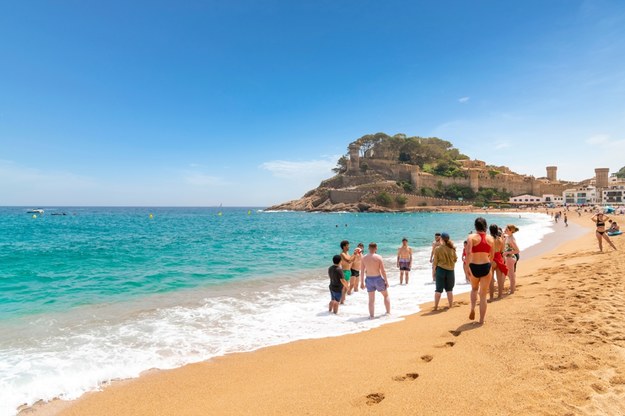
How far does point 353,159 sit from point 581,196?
59.0m

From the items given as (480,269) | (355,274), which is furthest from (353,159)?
(480,269)

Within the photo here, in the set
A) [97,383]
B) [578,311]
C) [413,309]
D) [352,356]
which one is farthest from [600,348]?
[97,383]

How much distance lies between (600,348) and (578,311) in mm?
1602

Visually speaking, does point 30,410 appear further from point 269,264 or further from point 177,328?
point 269,264

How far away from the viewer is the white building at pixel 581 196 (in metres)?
85.1

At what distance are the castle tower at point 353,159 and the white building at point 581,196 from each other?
2161 inches

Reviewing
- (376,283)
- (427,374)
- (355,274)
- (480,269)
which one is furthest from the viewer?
(355,274)

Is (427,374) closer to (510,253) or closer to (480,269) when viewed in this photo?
(480,269)

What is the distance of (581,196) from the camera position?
86.5 meters

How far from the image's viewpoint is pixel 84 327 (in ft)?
23.3

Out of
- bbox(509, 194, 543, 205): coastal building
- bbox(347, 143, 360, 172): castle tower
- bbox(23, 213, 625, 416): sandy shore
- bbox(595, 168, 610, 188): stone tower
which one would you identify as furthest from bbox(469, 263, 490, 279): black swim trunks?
bbox(595, 168, 610, 188): stone tower

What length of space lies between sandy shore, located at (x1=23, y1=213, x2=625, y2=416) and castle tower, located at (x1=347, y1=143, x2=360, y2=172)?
9454cm

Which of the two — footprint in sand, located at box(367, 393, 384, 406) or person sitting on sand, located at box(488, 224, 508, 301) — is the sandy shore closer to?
footprint in sand, located at box(367, 393, 384, 406)

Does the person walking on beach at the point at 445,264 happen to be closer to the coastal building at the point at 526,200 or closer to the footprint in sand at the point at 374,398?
the footprint in sand at the point at 374,398
